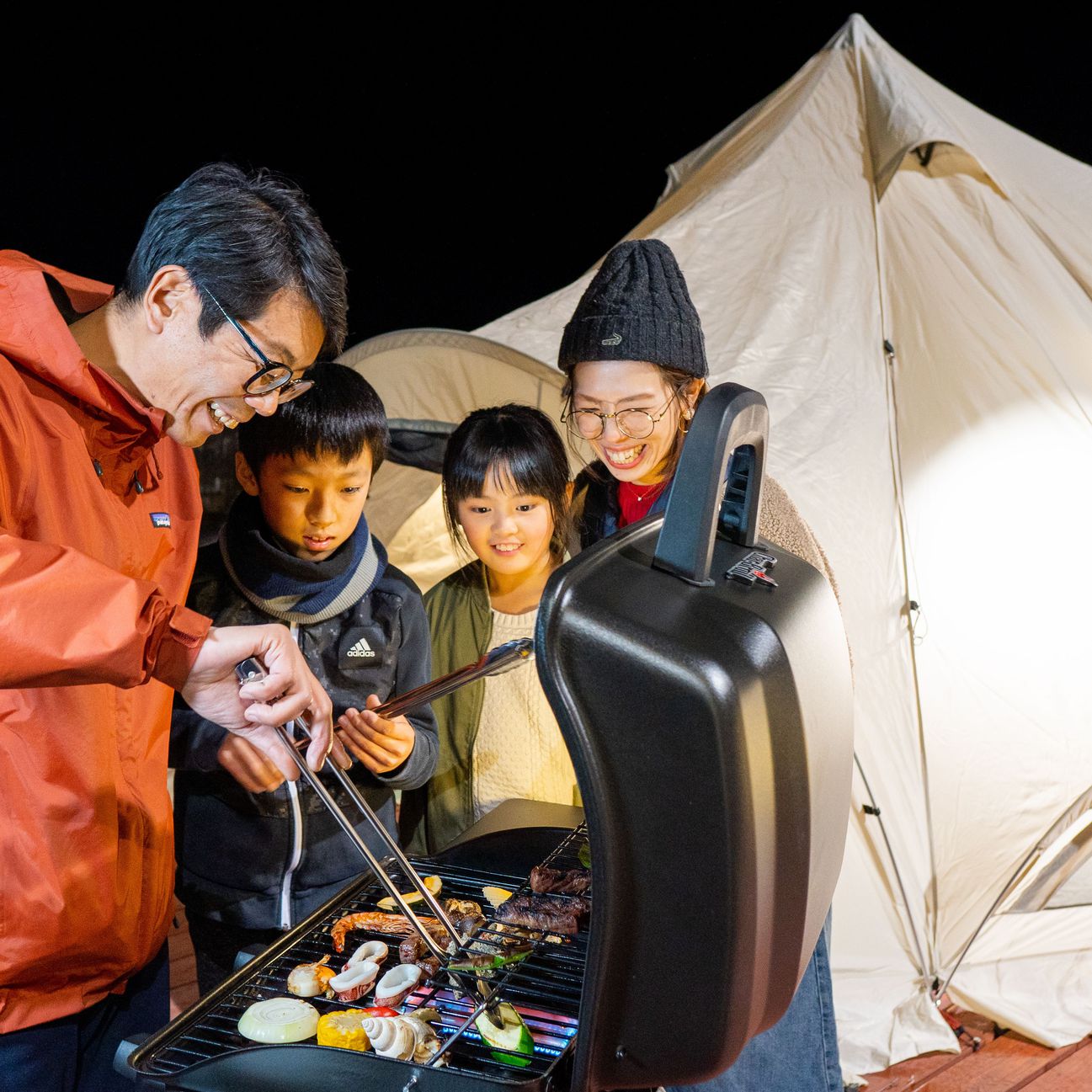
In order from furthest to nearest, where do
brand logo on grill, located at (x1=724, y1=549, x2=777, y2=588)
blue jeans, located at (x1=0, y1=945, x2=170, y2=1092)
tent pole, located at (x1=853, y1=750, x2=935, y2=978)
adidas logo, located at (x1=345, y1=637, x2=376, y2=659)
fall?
tent pole, located at (x1=853, y1=750, x2=935, y2=978)
adidas logo, located at (x1=345, y1=637, x2=376, y2=659)
blue jeans, located at (x1=0, y1=945, x2=170, y2=1092)
brand logo on grill, located at (x1=724, y1=549, x2=777, y2=588)

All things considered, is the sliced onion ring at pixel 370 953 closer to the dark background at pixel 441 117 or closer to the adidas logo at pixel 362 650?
the adidas logo at pixel 362 650

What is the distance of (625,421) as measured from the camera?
5.49 feet

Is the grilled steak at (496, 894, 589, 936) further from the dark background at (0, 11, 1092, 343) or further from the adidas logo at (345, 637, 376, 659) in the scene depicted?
the dark background at (0, 11, 1092, 343)

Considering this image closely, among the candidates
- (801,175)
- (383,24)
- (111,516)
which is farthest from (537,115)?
(111,516)

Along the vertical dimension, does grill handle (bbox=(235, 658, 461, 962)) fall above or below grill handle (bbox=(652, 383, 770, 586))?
below

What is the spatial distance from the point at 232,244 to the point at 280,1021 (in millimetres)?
841

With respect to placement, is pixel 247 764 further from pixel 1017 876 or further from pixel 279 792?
pixel 1017 876

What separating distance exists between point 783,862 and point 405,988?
50cm

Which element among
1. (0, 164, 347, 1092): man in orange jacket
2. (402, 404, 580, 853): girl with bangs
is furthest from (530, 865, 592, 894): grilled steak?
(402, 404, 580, 853): girl with bangs

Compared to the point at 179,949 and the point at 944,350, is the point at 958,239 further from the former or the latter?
the point at 179,949

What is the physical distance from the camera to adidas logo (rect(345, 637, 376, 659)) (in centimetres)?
189

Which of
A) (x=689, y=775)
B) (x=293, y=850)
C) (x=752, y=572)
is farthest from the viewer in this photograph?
(x=293, y=850)

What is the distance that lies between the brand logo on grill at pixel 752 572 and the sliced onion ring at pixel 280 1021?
592mm

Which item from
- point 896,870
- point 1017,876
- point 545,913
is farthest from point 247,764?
point 1017,876
